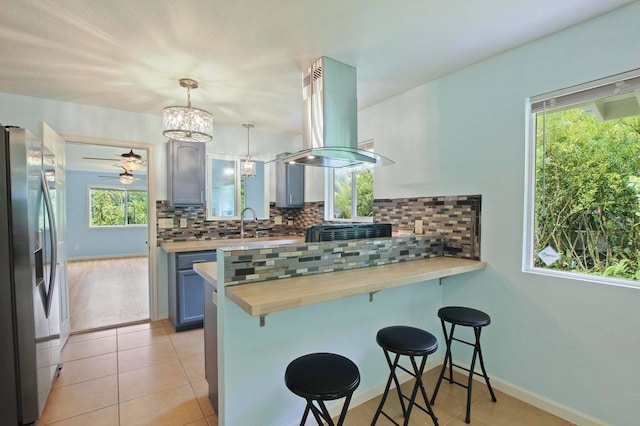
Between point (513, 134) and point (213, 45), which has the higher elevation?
point (213, 45)

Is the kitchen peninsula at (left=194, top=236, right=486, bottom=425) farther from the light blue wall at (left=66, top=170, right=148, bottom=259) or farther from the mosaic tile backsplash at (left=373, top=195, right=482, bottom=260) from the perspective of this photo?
the light blue wall at (left=66, top=170, right=148, bottom=259)

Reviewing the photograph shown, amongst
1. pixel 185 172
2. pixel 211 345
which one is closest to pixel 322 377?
pixel 211 345

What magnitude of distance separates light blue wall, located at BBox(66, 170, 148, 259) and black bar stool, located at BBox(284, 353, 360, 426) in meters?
7.61

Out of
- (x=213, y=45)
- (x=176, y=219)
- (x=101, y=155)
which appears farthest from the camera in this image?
(x=101, y=155)

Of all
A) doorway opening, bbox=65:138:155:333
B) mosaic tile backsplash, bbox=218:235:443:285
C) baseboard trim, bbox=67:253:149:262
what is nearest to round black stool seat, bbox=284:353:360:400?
mosaic tile backsplash, bbox=218:235:443:285

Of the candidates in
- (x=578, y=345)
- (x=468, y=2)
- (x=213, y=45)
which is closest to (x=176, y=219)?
(x=213, y=45)

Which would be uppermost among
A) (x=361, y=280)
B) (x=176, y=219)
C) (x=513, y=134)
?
(x=513, y=134)

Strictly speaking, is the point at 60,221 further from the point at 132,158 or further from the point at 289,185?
the point at 289,185

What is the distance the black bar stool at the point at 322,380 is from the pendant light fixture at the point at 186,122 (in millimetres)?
1835

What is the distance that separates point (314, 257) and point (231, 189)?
265 centimetres

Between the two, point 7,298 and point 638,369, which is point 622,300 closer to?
point 638,369

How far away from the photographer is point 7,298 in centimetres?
159

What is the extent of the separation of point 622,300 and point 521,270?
496mm

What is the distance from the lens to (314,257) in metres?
1.72
